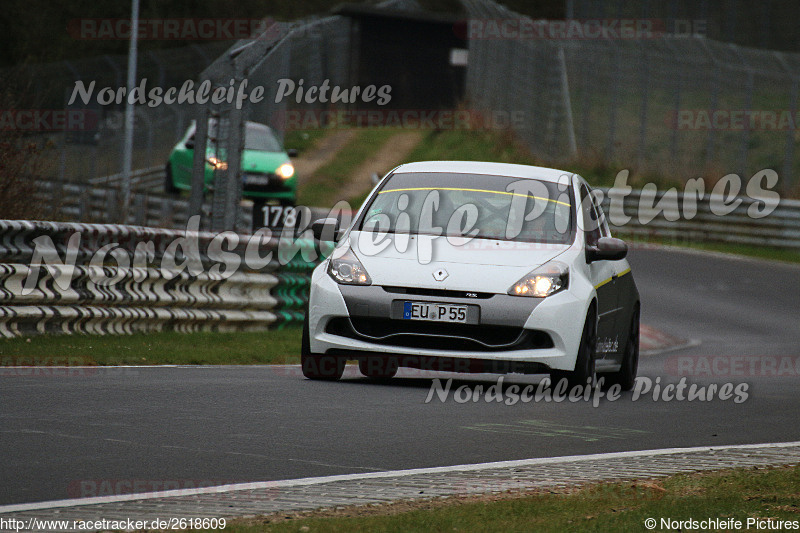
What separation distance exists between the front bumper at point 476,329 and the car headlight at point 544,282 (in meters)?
0.05

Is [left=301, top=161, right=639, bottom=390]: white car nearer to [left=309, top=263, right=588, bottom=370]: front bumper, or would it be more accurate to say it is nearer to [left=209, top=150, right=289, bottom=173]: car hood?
[left=309, top=263, right=588, bottom=370]: front bumper

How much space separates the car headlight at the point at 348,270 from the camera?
33.1ft

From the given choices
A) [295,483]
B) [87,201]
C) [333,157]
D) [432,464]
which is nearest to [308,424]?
[432,464]

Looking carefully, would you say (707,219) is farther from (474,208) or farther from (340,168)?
(474,208)

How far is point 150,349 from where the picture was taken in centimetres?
1273

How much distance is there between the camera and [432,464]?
702cm

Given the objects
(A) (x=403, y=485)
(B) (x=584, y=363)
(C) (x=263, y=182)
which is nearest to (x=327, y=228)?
(B) (x=584, y=363)

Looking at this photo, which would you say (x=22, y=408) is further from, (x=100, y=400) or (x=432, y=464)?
(x=432, y=464)

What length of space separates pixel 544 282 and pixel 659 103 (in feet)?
94.7

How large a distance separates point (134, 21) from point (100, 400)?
83.0 feet

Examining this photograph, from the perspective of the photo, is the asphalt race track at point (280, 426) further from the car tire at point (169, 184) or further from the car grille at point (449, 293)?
the car tire at point (169, 184)

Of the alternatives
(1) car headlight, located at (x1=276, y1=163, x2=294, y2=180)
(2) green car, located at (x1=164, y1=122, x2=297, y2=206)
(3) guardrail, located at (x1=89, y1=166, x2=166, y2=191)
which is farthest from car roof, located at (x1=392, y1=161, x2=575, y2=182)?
(3) guardrail, located at (x1=89, y1=166, x2=166, y2=191)

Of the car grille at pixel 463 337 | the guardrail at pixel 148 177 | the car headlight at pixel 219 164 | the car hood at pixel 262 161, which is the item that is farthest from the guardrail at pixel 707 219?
the car grille at pixel 463 337

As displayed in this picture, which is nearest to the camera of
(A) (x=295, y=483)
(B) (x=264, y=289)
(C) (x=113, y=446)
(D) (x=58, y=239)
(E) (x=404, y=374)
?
(A) (x=295, y=483)
